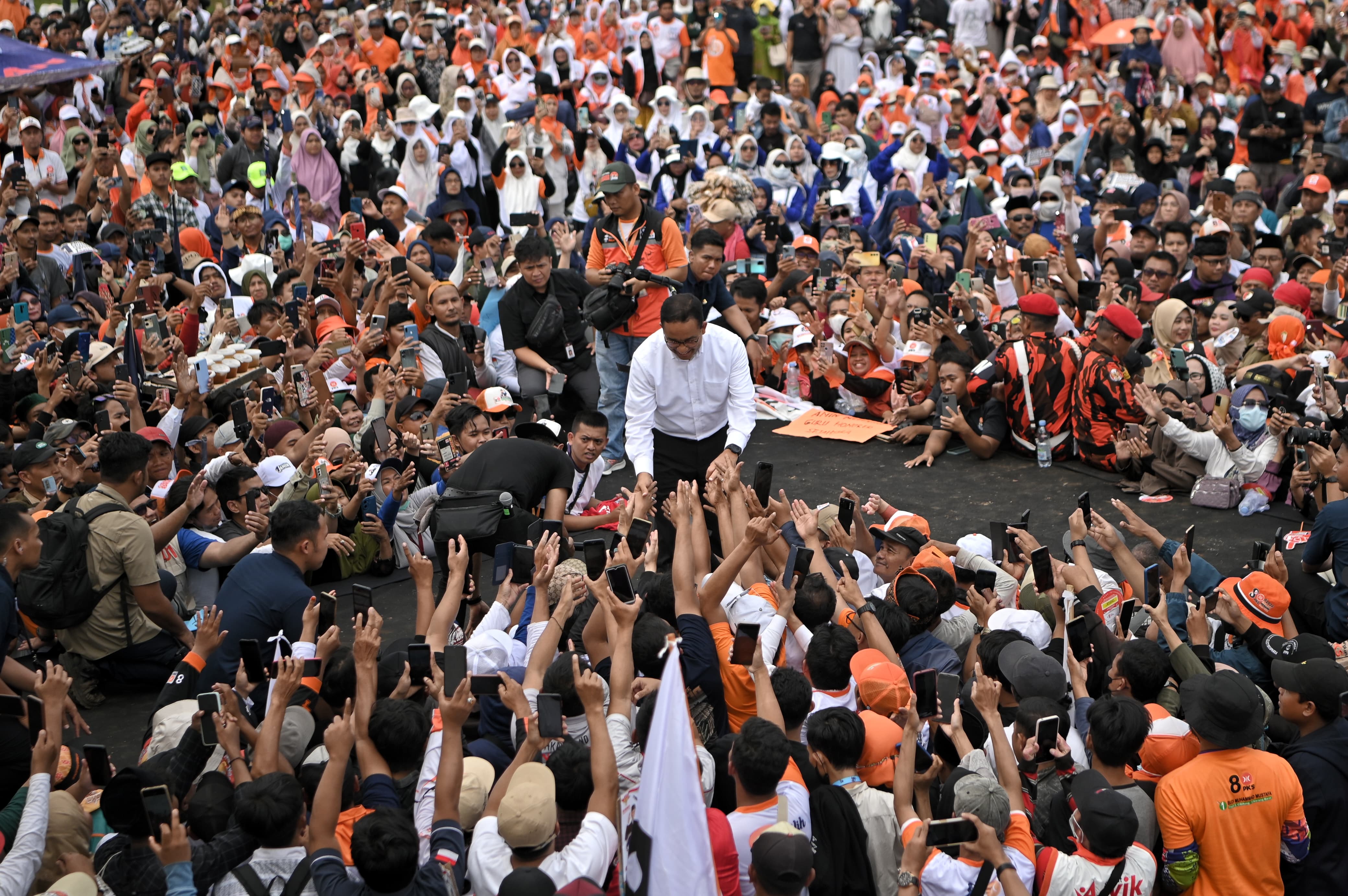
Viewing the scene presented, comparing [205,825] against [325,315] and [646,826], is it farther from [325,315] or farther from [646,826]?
[325,315]

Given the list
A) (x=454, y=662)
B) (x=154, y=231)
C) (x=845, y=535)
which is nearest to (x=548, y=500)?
(x=845, y=535)

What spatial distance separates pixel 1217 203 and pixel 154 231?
30.1 ft

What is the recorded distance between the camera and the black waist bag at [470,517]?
6410 millimetres

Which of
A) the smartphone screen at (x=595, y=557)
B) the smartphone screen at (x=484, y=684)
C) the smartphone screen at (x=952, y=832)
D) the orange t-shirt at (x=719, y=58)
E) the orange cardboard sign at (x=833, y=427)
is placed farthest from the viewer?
the orange t-shirt at (x=719, y=58)

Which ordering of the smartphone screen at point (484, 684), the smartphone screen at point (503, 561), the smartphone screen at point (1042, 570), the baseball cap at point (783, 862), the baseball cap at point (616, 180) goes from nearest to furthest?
the baseball cap at point (783, 862), the smartphone screen at point (484, 684), the smartphone screen at point (1042, 570), the smartphone screen at point (503, 561), the baseball cap at point (616, 180)

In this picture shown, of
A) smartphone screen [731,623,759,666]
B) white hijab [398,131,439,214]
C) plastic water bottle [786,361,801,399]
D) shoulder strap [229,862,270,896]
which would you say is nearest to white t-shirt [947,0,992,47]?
white hijab [398,131,439,214]

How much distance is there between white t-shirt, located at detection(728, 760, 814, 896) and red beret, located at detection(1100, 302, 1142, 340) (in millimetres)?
5501

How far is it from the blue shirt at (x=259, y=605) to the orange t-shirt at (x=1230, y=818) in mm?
3388

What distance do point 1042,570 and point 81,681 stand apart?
178 inches

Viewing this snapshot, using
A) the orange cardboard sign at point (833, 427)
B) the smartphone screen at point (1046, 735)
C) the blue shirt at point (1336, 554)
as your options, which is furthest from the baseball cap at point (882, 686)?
the orange cardboard sign at point (833, 427)

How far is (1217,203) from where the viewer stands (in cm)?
1184

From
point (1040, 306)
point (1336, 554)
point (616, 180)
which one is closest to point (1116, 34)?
point (1040, 306)

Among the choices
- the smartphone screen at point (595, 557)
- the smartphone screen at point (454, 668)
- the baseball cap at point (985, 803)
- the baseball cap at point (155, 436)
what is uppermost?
the smartphone screen at point (454, 668)

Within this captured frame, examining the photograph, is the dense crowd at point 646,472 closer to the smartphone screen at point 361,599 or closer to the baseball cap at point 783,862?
the baseball cap at point 783,862
